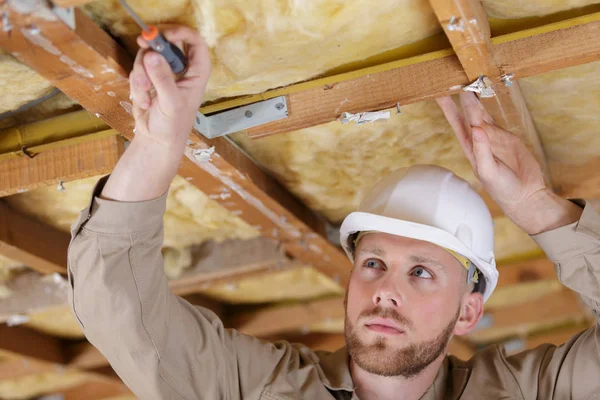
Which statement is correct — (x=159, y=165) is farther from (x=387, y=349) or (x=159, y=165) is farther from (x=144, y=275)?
(x=387, y=349)

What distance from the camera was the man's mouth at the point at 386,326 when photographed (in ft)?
6.32

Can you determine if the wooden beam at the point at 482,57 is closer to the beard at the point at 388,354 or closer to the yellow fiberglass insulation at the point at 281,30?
the yellow fiberglass insulation at the point at 281,30

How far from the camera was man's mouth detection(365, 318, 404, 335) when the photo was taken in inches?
75.9

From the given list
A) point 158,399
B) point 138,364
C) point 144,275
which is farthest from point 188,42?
point 158,399

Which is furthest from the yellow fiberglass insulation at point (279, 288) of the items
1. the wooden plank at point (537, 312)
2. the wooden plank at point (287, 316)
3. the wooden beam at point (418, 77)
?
the wooden beam at point (418, 77)

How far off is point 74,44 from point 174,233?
4.55ft

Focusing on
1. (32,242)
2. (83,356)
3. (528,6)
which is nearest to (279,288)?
(83,356)

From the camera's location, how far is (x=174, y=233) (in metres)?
2.66

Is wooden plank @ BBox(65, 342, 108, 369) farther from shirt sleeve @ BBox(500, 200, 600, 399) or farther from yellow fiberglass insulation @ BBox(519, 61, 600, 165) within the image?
yellow fiberglass insulation @ BBox(519, 61, 600, 165)

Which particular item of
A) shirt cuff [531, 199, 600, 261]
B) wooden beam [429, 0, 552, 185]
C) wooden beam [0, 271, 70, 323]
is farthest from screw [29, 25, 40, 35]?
wooden beam [0, 271, 70, 323]

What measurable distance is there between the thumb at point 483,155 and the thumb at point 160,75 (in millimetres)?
812

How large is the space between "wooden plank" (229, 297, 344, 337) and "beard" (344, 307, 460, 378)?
1.56 metres

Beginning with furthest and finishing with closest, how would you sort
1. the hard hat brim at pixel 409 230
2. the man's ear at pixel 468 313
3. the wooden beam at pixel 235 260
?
the wooden beam at pixel 235 260 → the man's ear at pixel 468 313 → the hard hat brim at pixel 409 230

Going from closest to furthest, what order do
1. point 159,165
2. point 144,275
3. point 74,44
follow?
point 74,44, point 159,165, point 144,275
